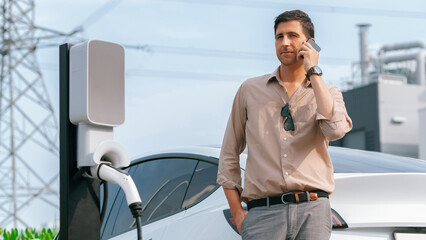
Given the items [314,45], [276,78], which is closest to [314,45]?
[314,45]

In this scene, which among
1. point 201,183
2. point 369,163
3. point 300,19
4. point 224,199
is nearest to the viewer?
point 300,19

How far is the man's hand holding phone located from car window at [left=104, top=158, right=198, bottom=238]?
1.21m

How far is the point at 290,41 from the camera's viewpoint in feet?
9.96

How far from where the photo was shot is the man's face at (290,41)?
303 centimetres

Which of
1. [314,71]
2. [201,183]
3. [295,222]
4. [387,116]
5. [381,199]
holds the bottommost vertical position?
[295,222]

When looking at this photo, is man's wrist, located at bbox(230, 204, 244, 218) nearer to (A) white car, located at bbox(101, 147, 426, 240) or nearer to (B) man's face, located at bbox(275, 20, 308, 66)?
(A) white car, located at bbox(101, 147, 426, 240)

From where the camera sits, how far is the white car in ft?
10.3

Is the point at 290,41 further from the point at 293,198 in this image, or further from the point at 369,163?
the point at 369,163

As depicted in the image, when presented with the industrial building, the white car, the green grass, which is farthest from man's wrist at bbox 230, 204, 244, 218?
the industrial building

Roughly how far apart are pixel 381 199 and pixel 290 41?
85 cm

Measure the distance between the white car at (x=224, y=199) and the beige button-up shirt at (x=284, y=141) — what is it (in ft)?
0.83

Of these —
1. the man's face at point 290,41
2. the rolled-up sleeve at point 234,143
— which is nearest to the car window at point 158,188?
the rolled-up sleeve at point 234,143

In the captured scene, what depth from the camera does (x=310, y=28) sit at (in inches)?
122

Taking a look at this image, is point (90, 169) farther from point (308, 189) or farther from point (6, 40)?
point (6, 40)
